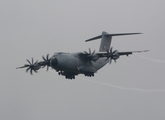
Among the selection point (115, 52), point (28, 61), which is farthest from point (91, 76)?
point (28, 61)

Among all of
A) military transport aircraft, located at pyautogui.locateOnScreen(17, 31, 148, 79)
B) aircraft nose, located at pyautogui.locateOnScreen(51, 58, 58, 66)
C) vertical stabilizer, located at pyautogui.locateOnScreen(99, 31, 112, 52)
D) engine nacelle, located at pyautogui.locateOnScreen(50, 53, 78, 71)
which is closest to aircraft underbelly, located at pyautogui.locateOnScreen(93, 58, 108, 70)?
military transport aircraft, located at pyautogui.locateOnScreen(17, 31, 148, 79)

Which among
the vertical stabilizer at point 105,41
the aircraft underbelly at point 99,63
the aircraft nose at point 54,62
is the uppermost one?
the vertical stabilizer at point 105,41

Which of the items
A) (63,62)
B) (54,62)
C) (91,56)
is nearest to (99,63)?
Result: (91,56)

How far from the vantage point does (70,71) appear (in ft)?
122

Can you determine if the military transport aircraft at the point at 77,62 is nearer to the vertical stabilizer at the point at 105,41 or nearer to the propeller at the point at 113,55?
the propeller at the point at 113,55

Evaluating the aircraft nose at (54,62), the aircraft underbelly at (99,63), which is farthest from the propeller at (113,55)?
the aircraft nose at (54,62)

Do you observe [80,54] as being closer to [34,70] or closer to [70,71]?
[70,71]

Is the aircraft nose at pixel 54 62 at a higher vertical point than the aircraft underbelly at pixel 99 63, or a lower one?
lower

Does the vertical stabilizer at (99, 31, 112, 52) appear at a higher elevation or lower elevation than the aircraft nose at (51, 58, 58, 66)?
higher

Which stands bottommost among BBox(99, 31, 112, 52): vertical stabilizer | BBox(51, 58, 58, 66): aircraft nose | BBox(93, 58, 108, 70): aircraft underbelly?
BBox(51, 58, 58, 66): aircraft nose

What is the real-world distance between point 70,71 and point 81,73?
144cm

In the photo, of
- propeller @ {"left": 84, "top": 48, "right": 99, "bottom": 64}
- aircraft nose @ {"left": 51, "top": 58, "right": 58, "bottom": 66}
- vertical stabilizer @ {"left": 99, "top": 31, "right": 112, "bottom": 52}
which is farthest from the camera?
vertical stabilizer @ {"left": 99, "top": 31, "right": 112, "bottom": 52}

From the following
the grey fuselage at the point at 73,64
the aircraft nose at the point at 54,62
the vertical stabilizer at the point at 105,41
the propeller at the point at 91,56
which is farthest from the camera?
the vertical stabilizer at the point at 105,41

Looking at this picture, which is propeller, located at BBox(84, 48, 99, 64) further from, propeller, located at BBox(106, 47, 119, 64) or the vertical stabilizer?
the vertical stabilizer
